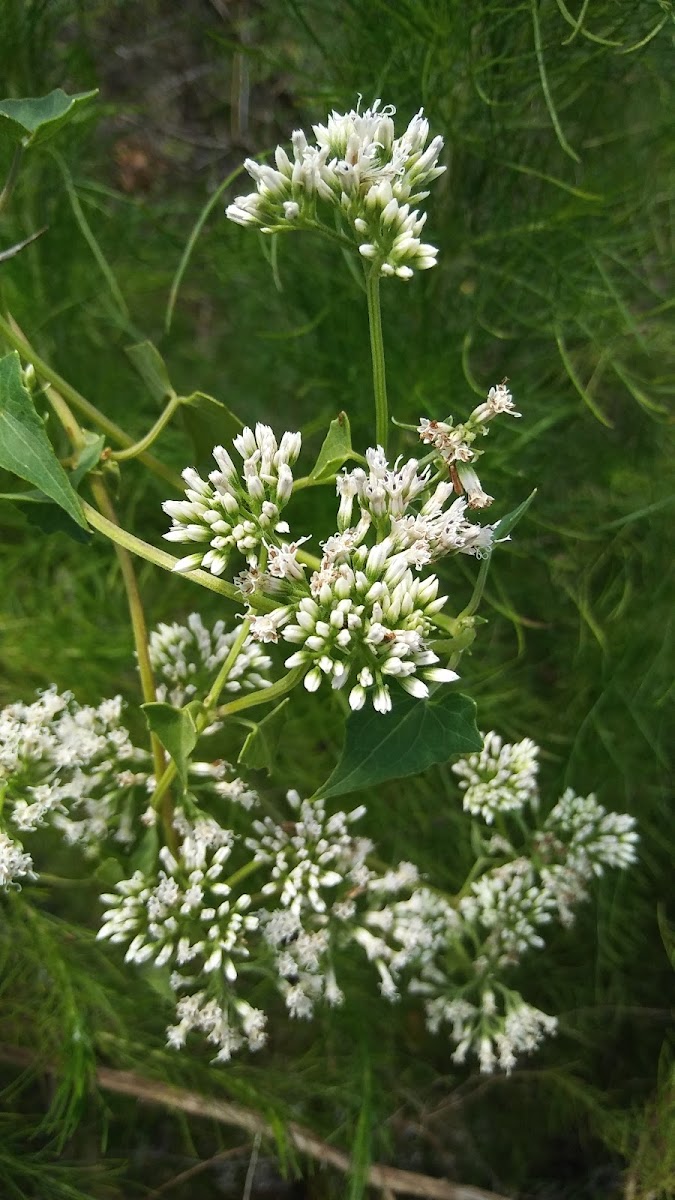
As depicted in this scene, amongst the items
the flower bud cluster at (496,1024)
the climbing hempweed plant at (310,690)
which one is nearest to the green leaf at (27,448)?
the climbing hempweed plant at (310,690)

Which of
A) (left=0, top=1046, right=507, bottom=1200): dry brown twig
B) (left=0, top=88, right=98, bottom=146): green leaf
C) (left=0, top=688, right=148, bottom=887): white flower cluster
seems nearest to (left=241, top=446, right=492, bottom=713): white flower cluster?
(left=0, top=688, right=148, bottom=887): white flower cluster

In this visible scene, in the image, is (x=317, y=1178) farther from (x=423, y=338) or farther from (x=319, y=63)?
(x=319, y=63)

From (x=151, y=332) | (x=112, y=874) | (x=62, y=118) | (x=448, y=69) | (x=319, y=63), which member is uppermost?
(x=319, y=63)

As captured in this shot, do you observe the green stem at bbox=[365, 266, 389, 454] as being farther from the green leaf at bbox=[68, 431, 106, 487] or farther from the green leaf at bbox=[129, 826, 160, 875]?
the green leaf at bbox=[129, 826, 160, 875]

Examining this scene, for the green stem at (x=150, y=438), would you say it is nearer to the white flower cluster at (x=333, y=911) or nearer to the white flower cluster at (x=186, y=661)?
the white flower cluster at (x=186, y=661)

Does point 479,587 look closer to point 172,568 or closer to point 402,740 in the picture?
point 402,740

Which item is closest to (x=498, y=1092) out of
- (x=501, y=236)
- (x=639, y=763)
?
(x=639, y=763)

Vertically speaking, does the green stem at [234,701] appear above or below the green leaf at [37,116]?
below
